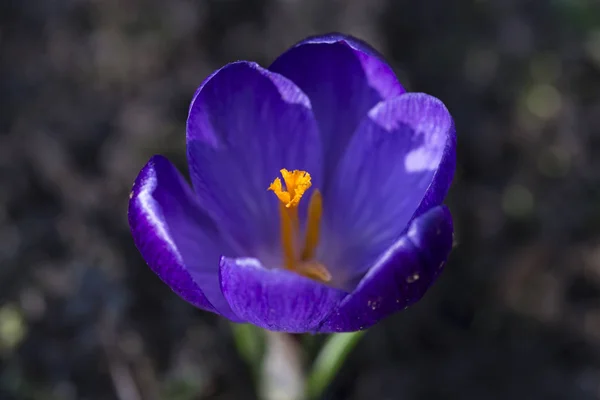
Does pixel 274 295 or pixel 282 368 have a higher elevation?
pixel 274 295

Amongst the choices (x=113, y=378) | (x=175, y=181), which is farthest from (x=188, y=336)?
(x=175, y=181)

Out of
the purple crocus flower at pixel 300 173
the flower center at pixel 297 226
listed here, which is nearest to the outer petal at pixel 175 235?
the purple crocus flower at pixel 300 173

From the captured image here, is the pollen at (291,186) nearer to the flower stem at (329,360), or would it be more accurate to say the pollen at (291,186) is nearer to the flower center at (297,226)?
the flower center at (297,226)

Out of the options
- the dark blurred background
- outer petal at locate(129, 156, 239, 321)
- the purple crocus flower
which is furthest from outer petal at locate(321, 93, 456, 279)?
the dark blurred background

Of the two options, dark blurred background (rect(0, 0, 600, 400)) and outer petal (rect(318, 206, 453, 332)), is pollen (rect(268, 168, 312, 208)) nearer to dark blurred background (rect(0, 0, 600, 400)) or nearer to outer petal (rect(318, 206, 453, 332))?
outer petal (rect(318, 206, 453, 332))

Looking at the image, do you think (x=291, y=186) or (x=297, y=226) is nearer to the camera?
(x=291, y=186)

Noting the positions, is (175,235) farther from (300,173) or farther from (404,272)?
(404,272)

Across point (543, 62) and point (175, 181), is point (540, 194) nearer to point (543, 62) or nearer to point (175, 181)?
point (543, 62)

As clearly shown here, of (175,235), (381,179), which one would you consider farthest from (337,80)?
(175,235)
